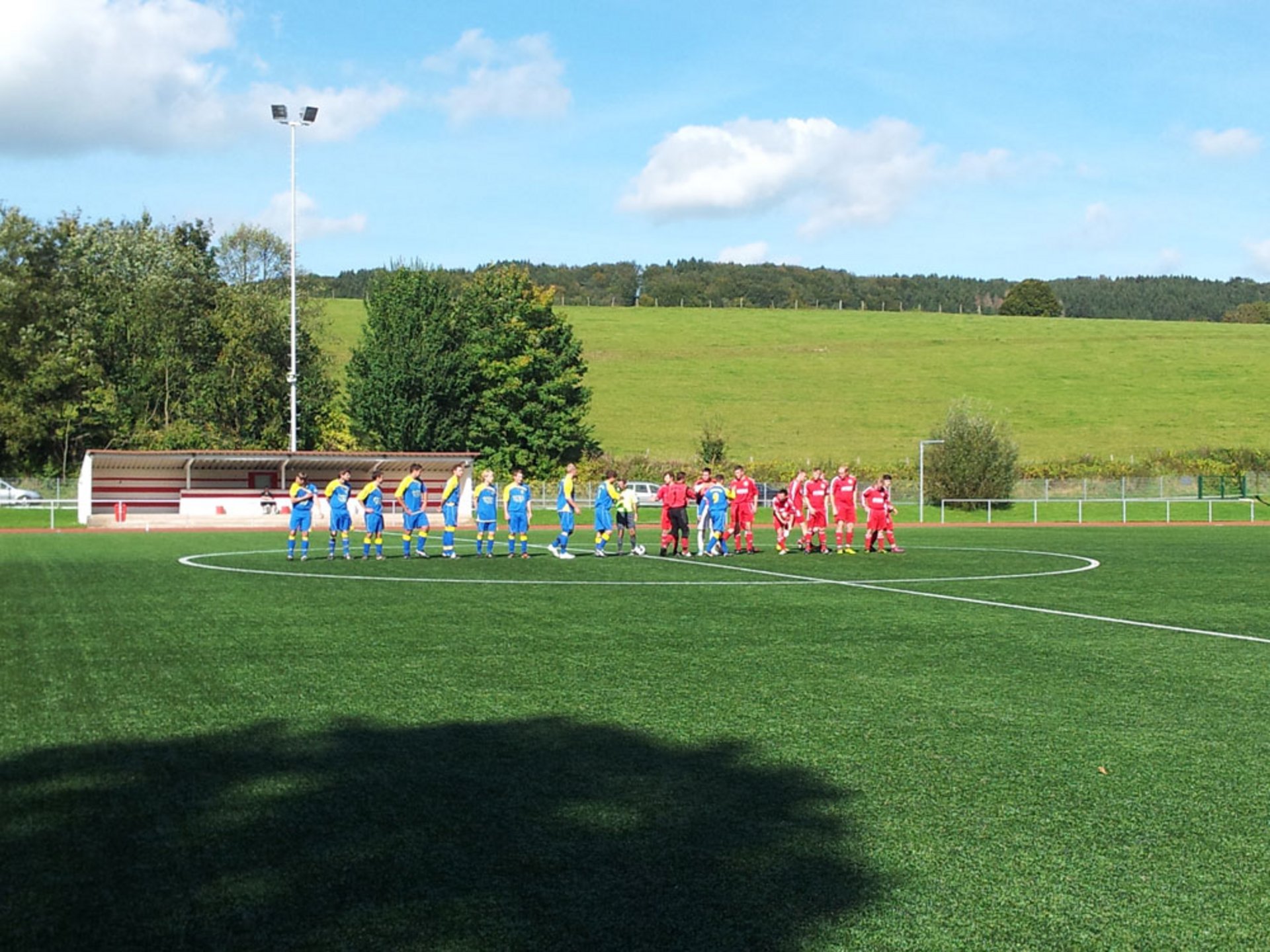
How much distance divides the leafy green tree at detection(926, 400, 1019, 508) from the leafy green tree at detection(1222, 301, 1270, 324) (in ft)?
270

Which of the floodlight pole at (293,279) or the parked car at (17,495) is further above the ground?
the floodlight pole at (293,279)

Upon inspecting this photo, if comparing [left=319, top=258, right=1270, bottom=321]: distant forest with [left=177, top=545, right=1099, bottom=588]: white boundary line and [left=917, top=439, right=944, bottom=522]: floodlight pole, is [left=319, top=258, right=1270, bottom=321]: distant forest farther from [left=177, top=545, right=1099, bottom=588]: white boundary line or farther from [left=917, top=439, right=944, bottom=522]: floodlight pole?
[left=177, top=545, right=1099, bottom=588]: white boundary line

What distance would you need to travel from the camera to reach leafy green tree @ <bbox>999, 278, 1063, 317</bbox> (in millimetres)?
130625

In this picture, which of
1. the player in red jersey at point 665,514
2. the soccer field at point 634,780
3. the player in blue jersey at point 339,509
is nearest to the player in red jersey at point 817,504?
the player in red jersey at point 665,514

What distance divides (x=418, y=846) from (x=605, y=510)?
19.7 m

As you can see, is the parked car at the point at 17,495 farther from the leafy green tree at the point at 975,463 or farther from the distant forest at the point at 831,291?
the distant forest at the point at 831,291

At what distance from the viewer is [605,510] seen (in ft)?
81.8

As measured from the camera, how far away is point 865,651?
36.3 feet

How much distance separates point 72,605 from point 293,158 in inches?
1206

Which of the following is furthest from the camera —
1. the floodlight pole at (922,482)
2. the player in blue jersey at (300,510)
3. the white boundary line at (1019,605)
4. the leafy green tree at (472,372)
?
the leafy green tree at (472,372)

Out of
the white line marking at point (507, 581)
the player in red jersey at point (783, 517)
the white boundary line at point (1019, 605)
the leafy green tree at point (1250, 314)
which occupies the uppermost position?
Answer: the leafy green tree at point (1250, 314)

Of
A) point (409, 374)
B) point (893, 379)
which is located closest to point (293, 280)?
point (409, 374)

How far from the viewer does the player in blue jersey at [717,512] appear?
25.5 metres

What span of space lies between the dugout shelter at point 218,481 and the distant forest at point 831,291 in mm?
83620
